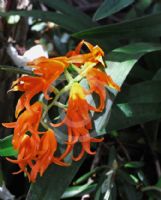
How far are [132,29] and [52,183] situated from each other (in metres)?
0.37

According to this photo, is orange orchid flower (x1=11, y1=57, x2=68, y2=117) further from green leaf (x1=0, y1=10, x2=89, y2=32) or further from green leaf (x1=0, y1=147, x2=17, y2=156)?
green leaf (x1=0, y1=10, x2=89, y2=32)

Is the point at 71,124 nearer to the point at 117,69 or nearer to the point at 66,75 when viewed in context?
the point at 66,75

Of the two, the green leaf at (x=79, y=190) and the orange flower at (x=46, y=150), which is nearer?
the orange flower at (x=46, y=150)

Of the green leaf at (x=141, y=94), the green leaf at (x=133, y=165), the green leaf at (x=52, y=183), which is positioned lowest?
the green leaf at (x=133, y=165)

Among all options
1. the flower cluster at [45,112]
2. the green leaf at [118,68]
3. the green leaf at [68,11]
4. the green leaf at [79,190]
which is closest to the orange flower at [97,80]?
the flower cluster at [45,112]

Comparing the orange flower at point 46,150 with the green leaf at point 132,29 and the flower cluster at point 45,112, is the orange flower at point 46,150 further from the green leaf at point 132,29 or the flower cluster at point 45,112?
the green leaf at point 132,29

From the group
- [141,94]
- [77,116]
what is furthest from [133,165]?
[77,116]

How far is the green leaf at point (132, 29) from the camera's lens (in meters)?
1.07

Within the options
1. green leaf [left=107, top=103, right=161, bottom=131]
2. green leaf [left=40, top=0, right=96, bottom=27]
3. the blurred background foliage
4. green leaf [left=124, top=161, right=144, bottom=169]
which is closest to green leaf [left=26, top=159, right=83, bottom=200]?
the blurred background foliage

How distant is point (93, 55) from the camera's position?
2.72ft

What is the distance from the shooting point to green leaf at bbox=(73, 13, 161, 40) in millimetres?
1070

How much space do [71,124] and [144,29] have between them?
16.3 inches

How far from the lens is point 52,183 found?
0.96 meters

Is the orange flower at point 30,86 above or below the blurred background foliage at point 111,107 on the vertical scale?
above
